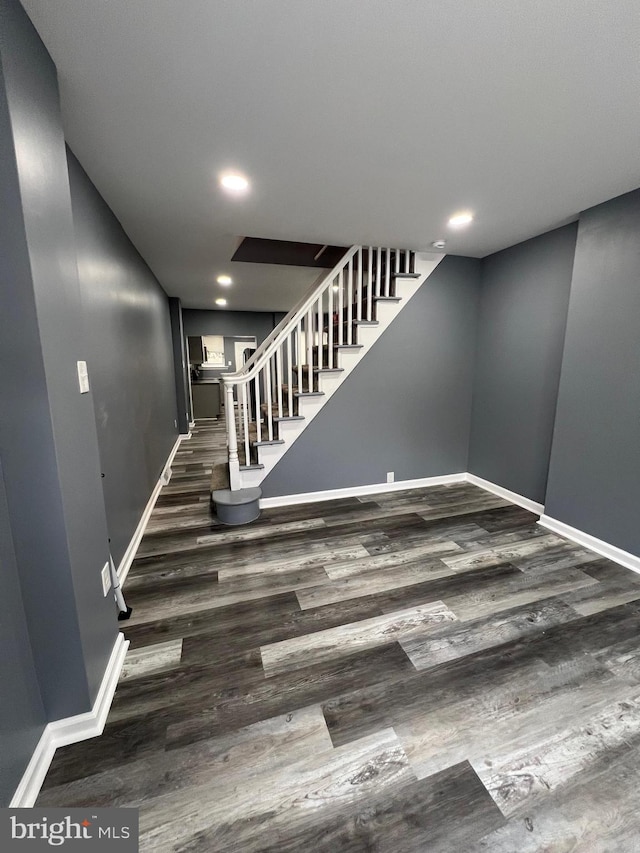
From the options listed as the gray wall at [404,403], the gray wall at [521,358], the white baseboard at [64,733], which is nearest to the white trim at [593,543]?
the gray wall at [521,358]

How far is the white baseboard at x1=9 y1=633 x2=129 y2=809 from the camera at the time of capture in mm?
1009

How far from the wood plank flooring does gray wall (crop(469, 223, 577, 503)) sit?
41.5 inches

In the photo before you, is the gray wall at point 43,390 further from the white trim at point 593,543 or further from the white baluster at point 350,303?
the white trim at point 593,543

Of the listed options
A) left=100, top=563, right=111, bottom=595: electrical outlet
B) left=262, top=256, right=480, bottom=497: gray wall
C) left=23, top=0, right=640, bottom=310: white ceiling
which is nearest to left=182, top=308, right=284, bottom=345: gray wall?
left=262, top=256, right=480, bottom=497: gray wall

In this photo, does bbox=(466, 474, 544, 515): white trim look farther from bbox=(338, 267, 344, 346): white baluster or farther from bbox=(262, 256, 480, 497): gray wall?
bbox=(338, 267, 344, 346): white baluster

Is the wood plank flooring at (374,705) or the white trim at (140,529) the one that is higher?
the white trim at (140,529)

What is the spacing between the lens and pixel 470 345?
11.8 ft

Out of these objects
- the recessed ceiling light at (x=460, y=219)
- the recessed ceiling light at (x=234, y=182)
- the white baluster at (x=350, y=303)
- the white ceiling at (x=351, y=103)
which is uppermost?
Answer: the recessed ceiling light at (x=460, y=219)

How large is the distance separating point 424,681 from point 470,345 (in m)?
3.18

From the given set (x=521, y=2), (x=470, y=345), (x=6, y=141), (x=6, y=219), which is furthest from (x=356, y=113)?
(x=470, y=345)

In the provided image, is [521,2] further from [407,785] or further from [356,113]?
[407,785]

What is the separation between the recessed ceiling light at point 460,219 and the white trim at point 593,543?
8.08ft

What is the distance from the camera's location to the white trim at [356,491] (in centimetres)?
322

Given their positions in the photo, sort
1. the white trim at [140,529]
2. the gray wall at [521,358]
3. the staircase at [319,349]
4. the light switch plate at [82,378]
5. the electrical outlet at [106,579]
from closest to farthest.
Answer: the light switch plate at [82,378], the electrical outlet at [106,579], the white trim at [140,529], the gray wall at [521,358], the staircase at [319,349]
